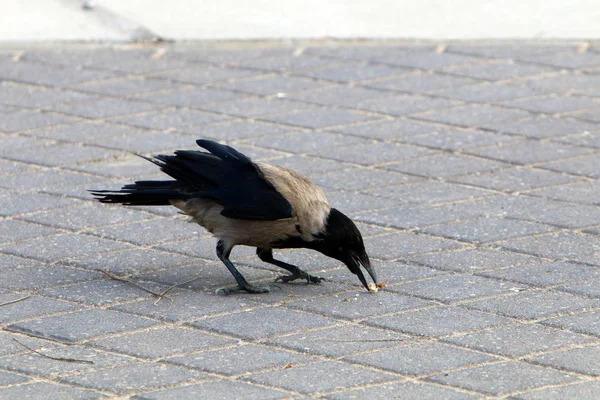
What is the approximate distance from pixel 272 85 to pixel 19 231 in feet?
8.57

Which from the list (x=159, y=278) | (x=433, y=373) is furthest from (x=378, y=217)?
(x=433, y=373)

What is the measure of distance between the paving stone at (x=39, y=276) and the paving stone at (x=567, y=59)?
4.17m

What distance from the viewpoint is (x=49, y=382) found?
392 centimetres

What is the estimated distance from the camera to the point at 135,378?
396 cm

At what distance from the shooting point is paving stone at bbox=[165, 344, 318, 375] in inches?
160

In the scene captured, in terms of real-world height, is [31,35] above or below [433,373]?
above

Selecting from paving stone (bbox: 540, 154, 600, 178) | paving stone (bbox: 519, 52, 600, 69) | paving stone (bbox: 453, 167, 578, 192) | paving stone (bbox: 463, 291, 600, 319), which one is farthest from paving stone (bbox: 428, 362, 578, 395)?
paving stone (bbox: 519, 52, 600, 69)

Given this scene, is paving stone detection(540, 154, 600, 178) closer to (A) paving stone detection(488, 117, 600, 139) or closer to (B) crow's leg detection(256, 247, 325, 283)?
(A) paving stone detection(488, 117, 600, 139)

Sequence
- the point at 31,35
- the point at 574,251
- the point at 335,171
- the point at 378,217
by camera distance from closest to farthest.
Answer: the point at 574,251, the point at 378,217, the point at 335,171, the point at 31,35

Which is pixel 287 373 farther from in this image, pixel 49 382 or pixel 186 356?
pixel 49 382

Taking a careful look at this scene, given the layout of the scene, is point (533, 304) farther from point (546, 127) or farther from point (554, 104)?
point (554, 104)

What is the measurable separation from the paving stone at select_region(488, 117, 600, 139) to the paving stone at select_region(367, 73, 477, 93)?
29.8 inches

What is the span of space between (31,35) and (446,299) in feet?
15.9

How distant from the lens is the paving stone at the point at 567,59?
7.94 m
